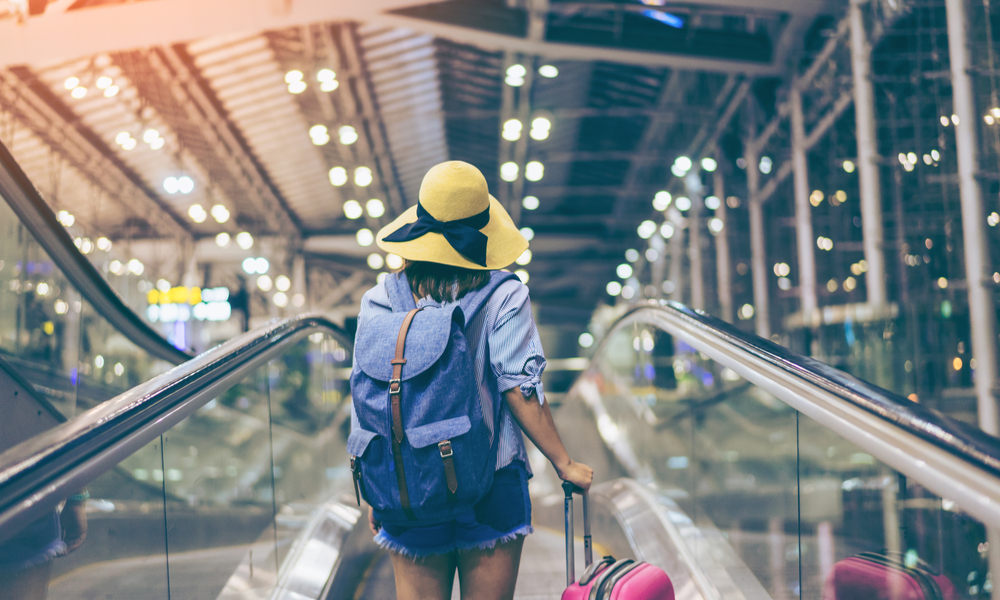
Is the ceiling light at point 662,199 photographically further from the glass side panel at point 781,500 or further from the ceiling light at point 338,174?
the glass side panel at point 781,500

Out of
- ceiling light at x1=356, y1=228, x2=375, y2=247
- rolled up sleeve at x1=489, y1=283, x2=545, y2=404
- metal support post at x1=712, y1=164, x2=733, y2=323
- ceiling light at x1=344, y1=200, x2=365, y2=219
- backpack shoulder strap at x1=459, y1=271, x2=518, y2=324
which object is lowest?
rolled up sleeve at x1=489, y1=283, x2=545, y2=404

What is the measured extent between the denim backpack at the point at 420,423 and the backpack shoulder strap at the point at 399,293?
144mm

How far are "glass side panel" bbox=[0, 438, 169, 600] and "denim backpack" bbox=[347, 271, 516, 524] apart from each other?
62cm

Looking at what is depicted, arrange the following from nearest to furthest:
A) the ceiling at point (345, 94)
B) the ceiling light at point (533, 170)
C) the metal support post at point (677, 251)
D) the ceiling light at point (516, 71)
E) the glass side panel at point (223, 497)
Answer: the glass side panel at point (223, 497) < the ceiling at point (345, 94) < the ceiling light at point (516, 71) < the ceiling light at point (533, 170) < the metal support post at point (677, 251)

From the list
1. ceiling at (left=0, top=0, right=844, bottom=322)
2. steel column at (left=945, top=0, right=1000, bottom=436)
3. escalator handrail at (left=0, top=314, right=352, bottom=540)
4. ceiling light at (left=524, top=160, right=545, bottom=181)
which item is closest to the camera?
escalator handrail at (left=0, top=314, right=352, bottom=540)

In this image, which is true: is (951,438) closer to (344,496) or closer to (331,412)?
(344,496)

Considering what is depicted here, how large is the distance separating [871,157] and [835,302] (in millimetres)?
7796

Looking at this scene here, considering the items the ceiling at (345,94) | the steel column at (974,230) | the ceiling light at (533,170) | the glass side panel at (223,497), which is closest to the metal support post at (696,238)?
the ceiling at (345,94)

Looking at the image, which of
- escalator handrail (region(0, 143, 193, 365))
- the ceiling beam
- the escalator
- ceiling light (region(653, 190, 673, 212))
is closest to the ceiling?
the ceiling beam

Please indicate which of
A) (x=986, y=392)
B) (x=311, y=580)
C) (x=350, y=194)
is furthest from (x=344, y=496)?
(x=350, y=194)

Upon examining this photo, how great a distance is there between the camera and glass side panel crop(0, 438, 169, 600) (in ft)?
4.90

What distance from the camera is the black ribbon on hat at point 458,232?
1.84m

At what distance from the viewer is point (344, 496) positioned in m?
4.64

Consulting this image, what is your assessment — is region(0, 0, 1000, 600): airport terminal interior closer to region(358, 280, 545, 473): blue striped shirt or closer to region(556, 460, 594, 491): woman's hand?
region(556, 460, 594, 491): woman's hand
